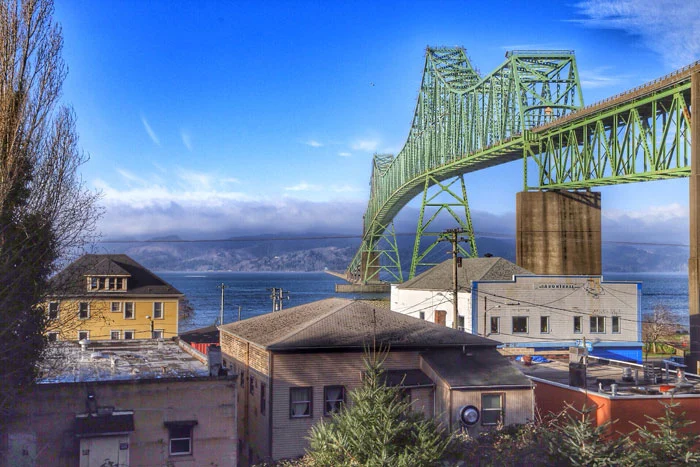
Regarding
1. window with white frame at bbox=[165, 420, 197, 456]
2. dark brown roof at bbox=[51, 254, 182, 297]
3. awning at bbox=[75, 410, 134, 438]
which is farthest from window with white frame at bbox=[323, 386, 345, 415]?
dark brown roof at bbox=[51, 254, 182, 297]

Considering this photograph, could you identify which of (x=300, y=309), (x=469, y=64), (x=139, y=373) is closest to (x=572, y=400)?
(x=300, y=309)

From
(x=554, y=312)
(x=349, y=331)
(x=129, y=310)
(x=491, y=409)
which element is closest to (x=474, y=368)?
(x=491, y=409)

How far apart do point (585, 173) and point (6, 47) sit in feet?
128

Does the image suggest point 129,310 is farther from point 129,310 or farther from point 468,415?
point 468,415

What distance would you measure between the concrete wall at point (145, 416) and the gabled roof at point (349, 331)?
264 cm

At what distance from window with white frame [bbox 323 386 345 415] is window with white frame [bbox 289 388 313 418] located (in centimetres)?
45

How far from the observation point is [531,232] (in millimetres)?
52406

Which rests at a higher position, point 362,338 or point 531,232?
point 531,232

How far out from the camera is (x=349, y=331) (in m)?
23.6

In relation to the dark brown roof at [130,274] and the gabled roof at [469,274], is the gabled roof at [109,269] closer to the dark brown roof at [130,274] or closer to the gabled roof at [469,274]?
the dark brown roof at [130,274]

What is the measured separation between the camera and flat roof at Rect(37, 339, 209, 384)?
20669mm

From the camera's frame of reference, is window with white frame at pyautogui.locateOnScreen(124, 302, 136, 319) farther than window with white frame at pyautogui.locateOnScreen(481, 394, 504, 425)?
Yes

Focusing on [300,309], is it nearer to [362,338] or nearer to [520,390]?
[362,338]

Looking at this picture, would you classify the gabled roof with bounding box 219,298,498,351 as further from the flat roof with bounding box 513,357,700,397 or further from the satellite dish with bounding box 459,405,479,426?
the flat roof with bounding box 513,357,700,397
